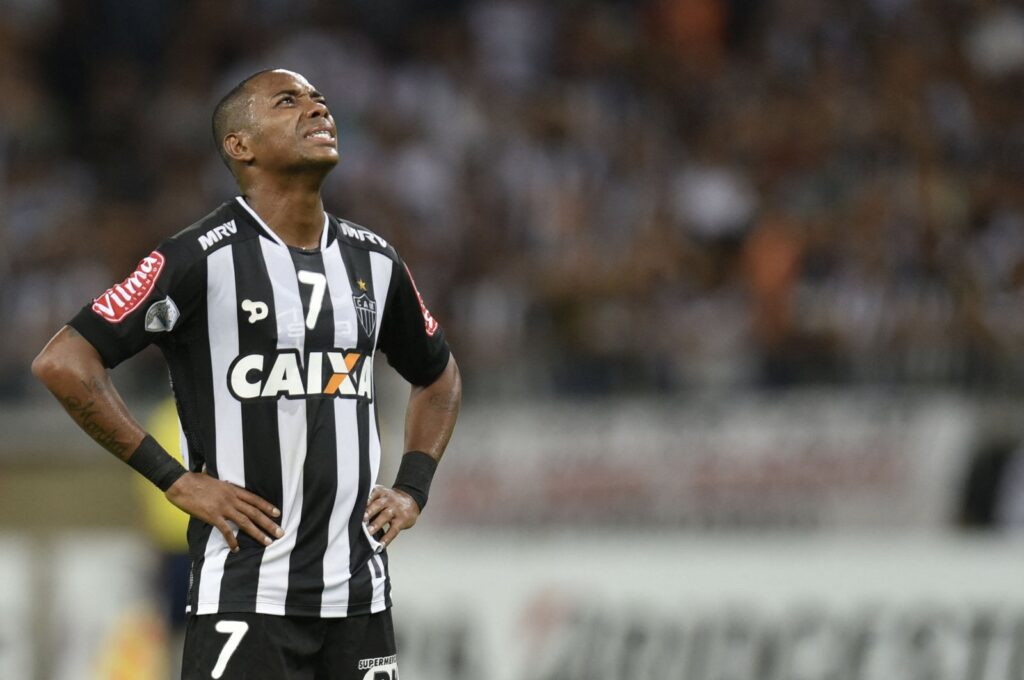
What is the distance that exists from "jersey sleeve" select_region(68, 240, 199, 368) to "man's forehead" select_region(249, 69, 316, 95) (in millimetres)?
509

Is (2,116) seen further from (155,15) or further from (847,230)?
(847,230)

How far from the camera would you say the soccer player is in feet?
14.7

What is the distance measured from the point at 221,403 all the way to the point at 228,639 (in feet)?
1.96

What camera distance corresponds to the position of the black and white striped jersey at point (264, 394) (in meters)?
4.50

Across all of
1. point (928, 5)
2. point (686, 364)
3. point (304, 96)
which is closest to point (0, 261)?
point (686, 364)

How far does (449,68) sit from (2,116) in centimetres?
332

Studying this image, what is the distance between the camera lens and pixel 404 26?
13.5 metres

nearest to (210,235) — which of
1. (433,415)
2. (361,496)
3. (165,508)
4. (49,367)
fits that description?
(49,367)

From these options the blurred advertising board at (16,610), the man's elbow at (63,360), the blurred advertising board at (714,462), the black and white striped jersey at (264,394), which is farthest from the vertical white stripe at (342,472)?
the blurred advertising board at (16,610)

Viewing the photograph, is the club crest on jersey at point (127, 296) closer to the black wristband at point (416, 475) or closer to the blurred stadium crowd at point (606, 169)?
the black wristband at point (416, 475)

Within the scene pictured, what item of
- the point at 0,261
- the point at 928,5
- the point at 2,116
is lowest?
the point at 0,261

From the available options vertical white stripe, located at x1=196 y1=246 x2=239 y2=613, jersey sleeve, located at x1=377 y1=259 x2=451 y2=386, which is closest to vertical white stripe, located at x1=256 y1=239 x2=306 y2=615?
vertical white stripe, located at x1=196 y1=246 x2=239 y2=613

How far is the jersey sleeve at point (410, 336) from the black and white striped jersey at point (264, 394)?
288 mm

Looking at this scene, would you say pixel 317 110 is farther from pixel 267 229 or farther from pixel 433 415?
pixel 433 415
